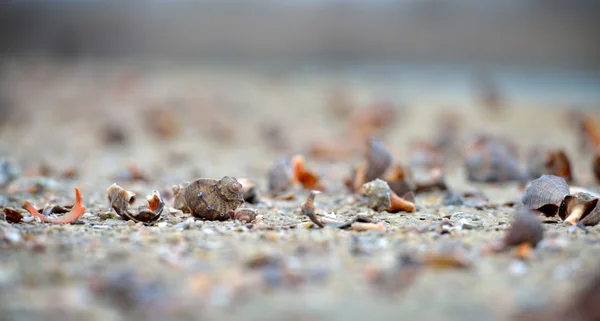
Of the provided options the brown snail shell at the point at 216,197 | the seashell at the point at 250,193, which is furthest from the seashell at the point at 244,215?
the seashell at the point at 250,193

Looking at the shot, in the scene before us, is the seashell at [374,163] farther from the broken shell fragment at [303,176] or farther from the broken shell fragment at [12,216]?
the broken shell fragment at [12,216]

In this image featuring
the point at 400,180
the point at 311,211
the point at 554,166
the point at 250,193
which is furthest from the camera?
the point at 554,166

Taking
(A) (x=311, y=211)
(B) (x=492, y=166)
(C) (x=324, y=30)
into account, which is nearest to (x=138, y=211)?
(A) (x=311, y=211)

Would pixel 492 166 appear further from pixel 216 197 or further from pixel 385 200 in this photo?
pixel 216 197

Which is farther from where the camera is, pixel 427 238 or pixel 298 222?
pixel 298 222

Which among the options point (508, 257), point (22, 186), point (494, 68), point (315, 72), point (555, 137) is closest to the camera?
point (508, 257)

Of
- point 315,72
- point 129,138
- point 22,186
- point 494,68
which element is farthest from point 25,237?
point 494,68

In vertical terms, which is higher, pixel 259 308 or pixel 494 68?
pixel 494 68

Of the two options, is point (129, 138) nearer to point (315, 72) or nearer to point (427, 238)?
point (427, 238)
